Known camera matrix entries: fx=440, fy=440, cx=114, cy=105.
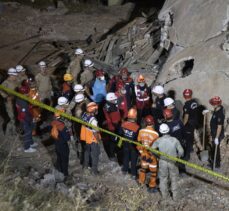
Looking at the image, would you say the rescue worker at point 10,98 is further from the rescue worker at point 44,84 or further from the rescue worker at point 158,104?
the rescue worker at point 158,104

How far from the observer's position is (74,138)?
11367 mm

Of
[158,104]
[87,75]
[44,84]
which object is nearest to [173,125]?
[158,104]

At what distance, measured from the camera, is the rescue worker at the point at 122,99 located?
418 inches

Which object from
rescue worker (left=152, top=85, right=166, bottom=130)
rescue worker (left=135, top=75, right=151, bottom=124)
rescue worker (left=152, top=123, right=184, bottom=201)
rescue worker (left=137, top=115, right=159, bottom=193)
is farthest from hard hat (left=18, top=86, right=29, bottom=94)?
rescue worker (left=152, top=123, right=184, bottom=201)

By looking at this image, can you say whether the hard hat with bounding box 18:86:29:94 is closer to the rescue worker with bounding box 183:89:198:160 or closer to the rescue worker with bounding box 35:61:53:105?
the rescue worker with bounding box 35:61:53:105

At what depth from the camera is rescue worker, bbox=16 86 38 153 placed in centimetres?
1066

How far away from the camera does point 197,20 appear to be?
38.3 ft

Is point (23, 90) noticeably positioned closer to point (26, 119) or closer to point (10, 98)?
point (26, 119)

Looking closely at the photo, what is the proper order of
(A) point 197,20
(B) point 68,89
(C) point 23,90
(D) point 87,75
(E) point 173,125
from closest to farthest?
(E) point 173,125
(C) point 23,90
(B) point 68,89
(A) point 197,20
(D) point 87,75

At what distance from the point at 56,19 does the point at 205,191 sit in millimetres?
15345

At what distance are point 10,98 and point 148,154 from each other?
4.65 metres

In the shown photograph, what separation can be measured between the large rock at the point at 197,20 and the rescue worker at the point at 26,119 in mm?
4327

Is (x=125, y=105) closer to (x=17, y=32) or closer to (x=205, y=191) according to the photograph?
(x=205, y=191)

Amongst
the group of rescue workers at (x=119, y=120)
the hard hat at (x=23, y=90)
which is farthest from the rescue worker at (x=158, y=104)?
the hard hat at (x=23, y=90)
